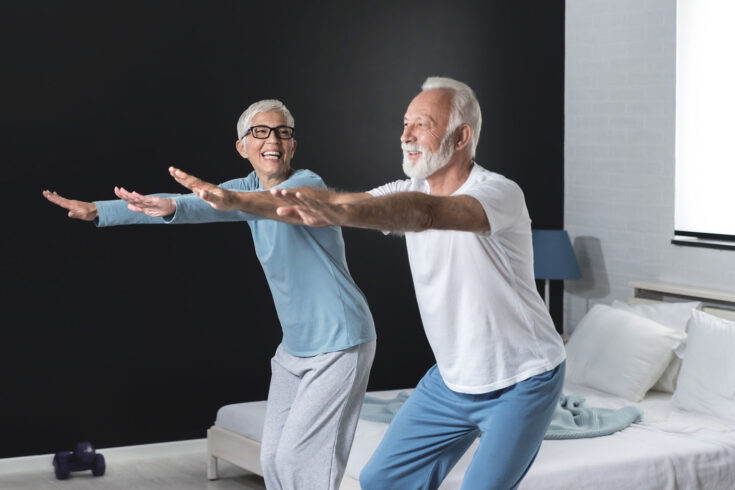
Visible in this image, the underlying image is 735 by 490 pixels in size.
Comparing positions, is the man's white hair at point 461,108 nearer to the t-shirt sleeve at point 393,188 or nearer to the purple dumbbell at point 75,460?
the t-shirt sleeve at point 393,188

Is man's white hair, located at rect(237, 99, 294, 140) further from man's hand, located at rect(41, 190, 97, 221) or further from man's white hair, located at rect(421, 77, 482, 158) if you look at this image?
man's white hair, located at rect(421, 77, 482, 158)

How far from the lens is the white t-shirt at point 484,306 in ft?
8.13

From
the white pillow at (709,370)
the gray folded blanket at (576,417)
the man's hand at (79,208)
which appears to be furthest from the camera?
the white pillow at (709,370)

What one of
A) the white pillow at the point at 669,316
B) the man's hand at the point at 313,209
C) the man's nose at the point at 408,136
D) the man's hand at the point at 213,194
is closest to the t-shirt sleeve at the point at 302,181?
the man's nose at the point at 408,136

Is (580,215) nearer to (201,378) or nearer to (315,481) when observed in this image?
Result: (201,378)

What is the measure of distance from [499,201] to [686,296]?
11.1 ft

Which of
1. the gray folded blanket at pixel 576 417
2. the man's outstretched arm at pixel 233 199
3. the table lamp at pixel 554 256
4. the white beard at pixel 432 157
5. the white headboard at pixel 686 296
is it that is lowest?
the gray folded blanket at pixel 576 417

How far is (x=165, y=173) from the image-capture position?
5027 mm

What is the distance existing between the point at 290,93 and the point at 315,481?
2.86 meters

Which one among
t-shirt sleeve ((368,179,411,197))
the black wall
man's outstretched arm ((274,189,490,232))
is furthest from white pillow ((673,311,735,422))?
man's outstretched arm ((274,189,490,232))

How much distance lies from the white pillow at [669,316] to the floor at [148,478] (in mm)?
1935

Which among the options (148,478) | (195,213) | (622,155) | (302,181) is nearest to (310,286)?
(302,181)

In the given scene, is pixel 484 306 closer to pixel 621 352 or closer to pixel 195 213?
pixel 195 213

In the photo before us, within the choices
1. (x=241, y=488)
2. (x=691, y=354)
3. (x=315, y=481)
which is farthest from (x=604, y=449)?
(x=241, y=488)
